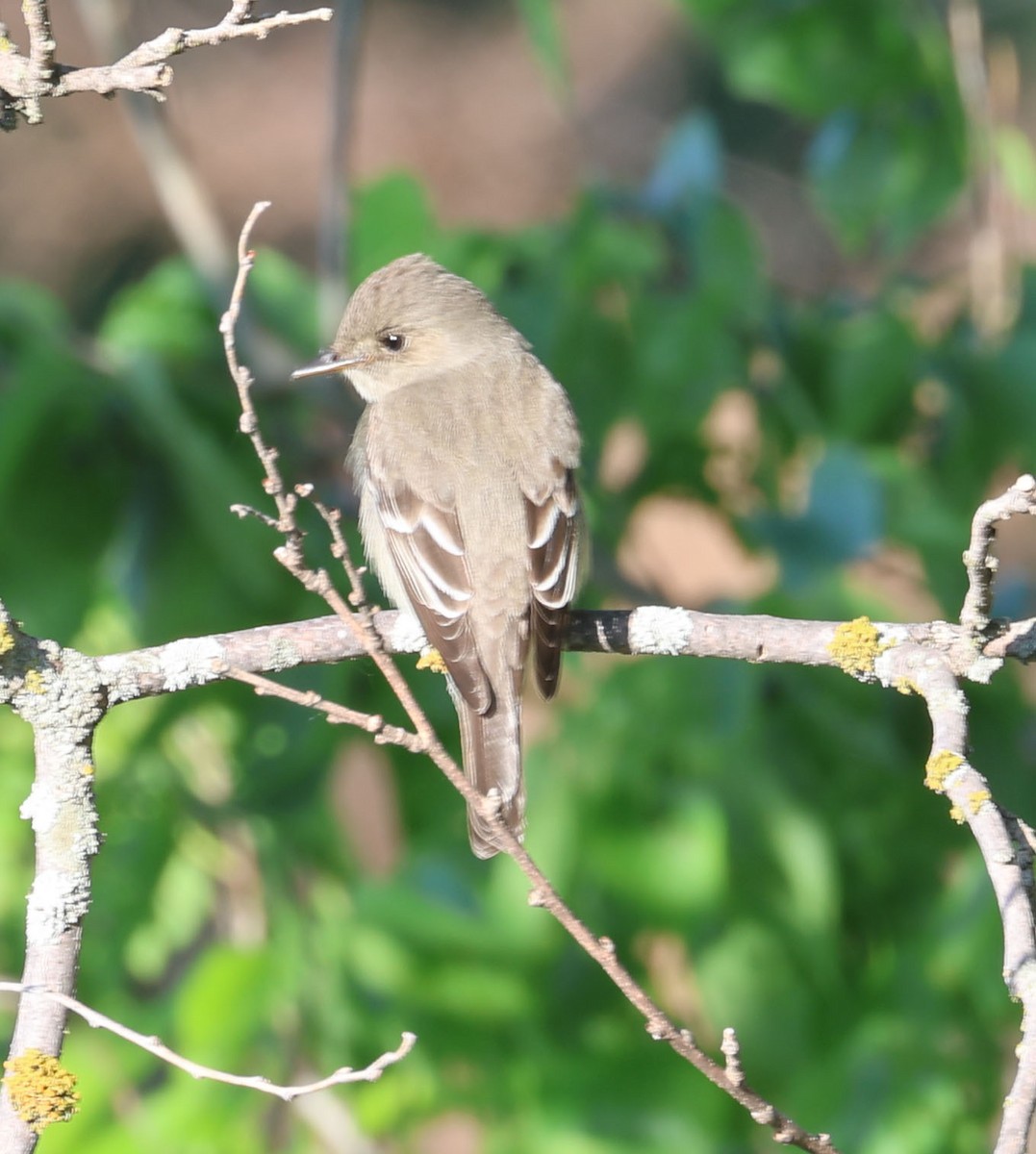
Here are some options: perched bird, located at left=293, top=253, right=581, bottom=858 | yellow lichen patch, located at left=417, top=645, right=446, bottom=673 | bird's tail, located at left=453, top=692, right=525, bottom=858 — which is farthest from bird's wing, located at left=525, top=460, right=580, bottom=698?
yellow lichen patch, located at left=417, top=645, right=446, bottom=673

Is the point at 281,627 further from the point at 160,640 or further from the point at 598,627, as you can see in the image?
the point at 160,640

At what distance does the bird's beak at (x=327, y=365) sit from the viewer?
4.71 metres

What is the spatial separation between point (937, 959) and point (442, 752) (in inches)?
93.9

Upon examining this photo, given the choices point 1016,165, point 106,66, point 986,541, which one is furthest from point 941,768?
point 1016,165

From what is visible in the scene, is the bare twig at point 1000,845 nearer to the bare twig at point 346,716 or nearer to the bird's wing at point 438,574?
the bare twig at point 346,716

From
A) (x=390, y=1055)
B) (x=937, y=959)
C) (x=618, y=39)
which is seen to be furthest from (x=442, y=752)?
(x=618, y=39)

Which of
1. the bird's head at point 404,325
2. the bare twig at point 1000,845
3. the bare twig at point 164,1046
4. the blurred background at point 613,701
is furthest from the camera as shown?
the bird's head at point 404,325

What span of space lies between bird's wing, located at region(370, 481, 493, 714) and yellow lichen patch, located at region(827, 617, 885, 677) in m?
1.07

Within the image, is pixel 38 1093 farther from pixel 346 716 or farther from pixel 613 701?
pixel 613 701

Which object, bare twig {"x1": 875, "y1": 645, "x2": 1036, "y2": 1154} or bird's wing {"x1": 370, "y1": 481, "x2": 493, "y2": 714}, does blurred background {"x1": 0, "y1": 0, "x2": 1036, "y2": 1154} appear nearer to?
bird's wing {"x1": 370, "y1": 481, "x2": 493, "y2": 714}

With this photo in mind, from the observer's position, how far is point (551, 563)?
4.14 meters

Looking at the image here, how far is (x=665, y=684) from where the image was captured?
4.34m

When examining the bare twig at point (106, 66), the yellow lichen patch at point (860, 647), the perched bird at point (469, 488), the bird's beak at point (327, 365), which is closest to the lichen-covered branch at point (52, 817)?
the bare twig at point (106, 66)

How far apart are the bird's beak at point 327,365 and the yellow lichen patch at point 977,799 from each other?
8.35ft
